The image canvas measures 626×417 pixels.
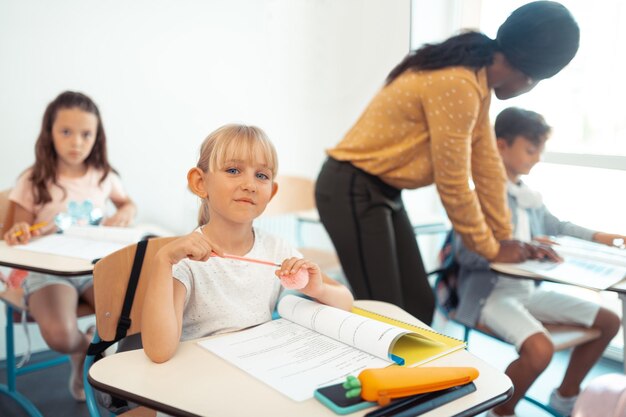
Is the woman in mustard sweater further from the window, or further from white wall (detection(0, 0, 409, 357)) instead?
white wall (detection(0, 0, 409, 357))

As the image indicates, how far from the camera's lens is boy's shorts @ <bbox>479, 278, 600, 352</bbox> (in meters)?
1.62

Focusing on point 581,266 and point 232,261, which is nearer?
point 232,261

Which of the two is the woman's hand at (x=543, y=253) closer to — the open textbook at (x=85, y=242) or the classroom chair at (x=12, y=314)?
the open textbook at (x=85, y=242)

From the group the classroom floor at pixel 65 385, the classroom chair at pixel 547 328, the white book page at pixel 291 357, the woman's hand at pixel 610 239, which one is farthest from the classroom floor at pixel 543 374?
the white book page at pixel 291 357

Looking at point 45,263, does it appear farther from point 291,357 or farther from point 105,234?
point 291,357

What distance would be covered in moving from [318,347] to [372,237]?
65 centimetres

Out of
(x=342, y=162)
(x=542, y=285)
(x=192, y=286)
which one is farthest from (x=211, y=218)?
(x=542, y=285)

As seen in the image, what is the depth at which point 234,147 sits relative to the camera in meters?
1.02

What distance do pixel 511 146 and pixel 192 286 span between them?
38.9 inches

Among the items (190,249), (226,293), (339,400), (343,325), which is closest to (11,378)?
(226,293)

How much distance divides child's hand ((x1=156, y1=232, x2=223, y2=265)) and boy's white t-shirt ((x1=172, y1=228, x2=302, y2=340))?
0.33ft

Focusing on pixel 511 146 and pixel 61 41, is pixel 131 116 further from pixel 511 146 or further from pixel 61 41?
pixel 511 146

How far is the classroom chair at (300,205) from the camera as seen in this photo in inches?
99.0

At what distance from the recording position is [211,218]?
3.58ft
